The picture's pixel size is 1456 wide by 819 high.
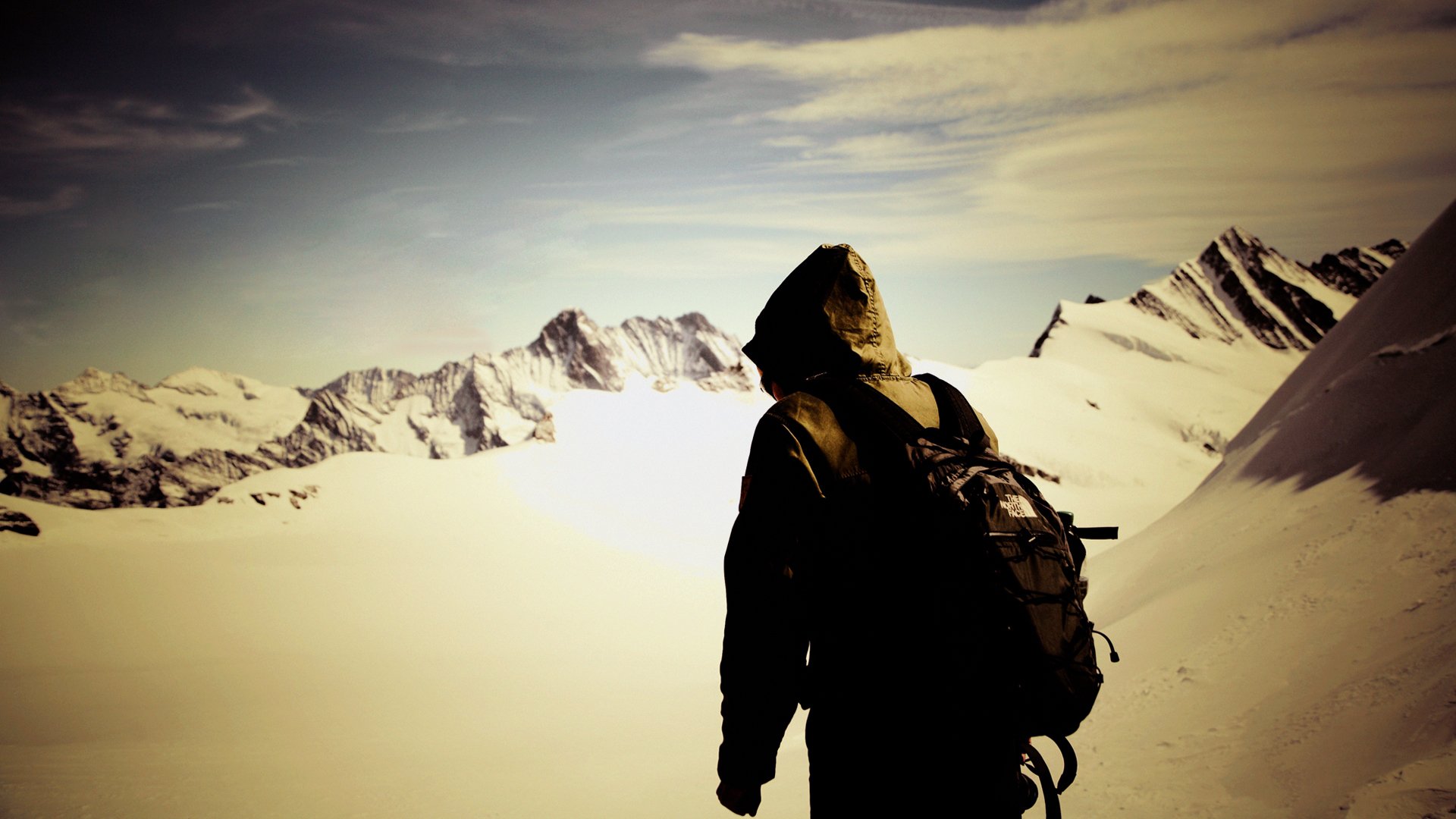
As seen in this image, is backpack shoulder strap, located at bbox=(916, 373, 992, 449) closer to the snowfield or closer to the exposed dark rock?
the snowfield

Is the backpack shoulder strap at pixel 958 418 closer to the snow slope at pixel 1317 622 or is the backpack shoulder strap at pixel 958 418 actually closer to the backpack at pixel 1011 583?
the backpack at pixel 1011 583

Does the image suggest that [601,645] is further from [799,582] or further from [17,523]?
[17,523]

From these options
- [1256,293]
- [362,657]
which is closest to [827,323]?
[362,657]

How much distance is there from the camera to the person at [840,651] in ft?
5.65

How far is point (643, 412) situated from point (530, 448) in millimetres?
8058

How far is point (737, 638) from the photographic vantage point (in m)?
1.78

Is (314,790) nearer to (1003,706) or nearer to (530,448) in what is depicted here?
(1003,706)

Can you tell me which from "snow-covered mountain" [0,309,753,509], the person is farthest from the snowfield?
"snow-covered mountain" [0,309,753,509]

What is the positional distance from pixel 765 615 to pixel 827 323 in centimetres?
94

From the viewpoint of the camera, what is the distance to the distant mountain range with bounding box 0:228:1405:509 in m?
52.9

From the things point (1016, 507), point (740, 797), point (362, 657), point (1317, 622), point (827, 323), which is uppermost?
point (827, 323)

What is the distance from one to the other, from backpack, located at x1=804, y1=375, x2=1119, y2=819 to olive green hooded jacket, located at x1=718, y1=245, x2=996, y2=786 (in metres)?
0.15

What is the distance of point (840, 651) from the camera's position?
188cm

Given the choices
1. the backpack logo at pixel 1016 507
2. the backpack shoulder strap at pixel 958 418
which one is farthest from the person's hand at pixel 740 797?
the backpack shoulder strap at pixel 958 418
